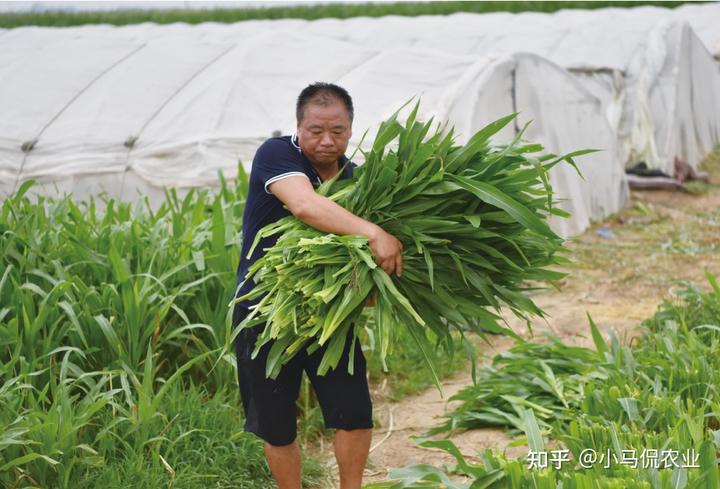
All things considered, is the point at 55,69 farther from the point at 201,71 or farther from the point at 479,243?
the point at 479,243

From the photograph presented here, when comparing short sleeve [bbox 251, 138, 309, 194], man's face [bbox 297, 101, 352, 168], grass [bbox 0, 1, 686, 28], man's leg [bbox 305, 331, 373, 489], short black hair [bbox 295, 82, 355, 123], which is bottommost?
man's leg [bbox 305, 331, 373, 489]

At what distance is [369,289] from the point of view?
2398 millimetres

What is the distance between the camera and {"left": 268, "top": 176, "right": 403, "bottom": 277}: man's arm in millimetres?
2404

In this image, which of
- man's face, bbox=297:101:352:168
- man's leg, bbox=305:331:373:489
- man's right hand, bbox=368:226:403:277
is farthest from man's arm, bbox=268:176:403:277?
man's leg, bbox=305:331:373:489

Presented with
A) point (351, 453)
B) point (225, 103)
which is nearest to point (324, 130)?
point (351, 453)

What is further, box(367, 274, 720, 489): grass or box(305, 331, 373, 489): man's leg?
box(305, 331, 373, 489): man's leg

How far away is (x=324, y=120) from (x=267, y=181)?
0.23 m

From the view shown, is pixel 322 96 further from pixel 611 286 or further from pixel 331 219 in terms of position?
pixel 611 286

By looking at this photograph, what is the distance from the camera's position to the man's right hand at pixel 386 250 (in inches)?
95.0

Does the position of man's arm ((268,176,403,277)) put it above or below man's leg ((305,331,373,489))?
above

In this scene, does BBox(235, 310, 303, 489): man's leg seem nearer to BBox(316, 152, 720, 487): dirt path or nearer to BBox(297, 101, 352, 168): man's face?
BBox(297, 101, 352, 168): man's face

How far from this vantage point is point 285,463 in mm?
2705

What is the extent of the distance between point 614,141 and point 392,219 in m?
6.46

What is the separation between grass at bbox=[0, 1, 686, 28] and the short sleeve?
13.9 metres
